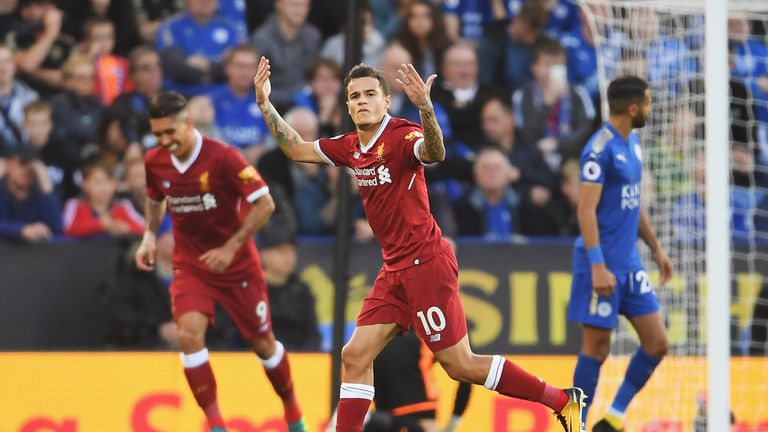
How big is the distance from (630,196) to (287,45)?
5625mm

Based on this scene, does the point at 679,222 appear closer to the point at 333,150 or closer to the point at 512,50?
the point at 512,50

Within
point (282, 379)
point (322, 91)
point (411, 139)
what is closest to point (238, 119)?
point (322, 91)

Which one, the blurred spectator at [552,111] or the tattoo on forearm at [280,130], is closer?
the tattoo on forearm at [280,130]

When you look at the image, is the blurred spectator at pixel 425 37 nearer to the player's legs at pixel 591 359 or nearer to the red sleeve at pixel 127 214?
the red sleeve at pixel 127 214

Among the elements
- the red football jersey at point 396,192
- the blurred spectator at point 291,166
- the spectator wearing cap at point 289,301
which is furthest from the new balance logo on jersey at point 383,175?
the blurred spectator at point 291,166

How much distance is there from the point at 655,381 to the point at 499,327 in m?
1.39

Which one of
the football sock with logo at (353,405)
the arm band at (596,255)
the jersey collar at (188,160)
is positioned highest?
the jersey collar at (188,160)

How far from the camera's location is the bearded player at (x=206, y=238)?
8062 millimetres

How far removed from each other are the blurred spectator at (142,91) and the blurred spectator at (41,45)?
2.23 ft

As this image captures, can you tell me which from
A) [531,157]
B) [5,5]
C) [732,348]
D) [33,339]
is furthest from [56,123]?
[732,348]

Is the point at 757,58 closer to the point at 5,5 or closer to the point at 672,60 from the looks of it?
the point at 672,60

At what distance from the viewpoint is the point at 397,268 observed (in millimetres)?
6887

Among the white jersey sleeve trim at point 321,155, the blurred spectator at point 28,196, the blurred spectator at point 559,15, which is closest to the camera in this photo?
the white jersey sleeve trim at point 321,155

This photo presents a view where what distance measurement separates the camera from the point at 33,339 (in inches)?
425
